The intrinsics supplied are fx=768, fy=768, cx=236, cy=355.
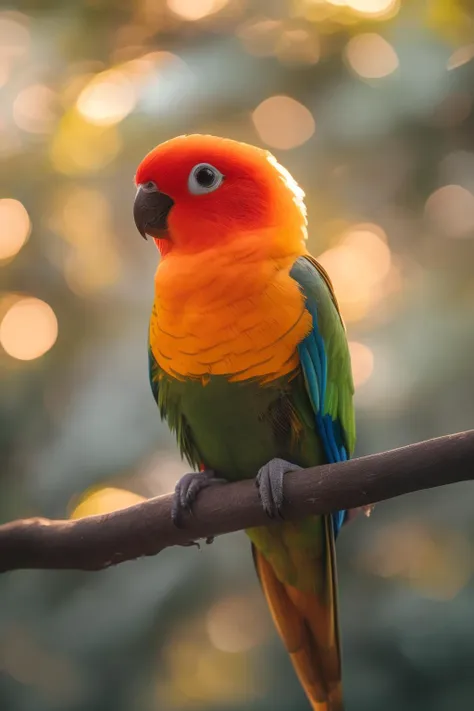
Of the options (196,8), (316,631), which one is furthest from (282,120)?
(316,631)

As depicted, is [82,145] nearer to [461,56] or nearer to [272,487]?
[461,56]

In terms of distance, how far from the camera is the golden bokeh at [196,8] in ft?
6.48

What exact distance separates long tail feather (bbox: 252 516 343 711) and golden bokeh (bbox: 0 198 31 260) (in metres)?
1.13

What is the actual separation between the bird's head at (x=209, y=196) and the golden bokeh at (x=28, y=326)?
0.77 meters

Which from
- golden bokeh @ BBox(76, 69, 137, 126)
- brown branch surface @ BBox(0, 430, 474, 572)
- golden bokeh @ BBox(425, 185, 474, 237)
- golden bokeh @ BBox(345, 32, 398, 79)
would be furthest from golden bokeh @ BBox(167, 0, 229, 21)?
brown branch surface @ BBox(0, 430, 474, 572)

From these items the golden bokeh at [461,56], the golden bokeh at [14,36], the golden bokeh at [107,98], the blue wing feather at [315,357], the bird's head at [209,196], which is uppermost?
the golden bokeh at [14,36]

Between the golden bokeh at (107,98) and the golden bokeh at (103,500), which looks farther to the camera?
the golden bokeh at (107,98)

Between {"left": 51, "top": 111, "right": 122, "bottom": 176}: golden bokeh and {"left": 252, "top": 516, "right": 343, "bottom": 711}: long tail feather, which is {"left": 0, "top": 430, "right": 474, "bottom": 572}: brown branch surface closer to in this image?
{"left": 252, "top": 516, "right": 343, "bottom": 711}: long tail feather

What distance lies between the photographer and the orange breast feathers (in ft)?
3.72

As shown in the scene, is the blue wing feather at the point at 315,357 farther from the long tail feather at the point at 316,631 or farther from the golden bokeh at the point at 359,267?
the golden bokeh at the point at 359,267

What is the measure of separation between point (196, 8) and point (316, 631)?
1.54m

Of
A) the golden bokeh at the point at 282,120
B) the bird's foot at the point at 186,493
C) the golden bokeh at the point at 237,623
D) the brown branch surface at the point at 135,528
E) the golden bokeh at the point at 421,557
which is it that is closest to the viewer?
the brown branch surface at the point at 135,528

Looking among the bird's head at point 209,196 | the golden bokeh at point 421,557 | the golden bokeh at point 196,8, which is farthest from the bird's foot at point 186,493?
the golden bokeh at point 196,8

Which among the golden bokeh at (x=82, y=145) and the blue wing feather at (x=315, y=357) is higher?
the golden bokeh at (x=82, y=145)
